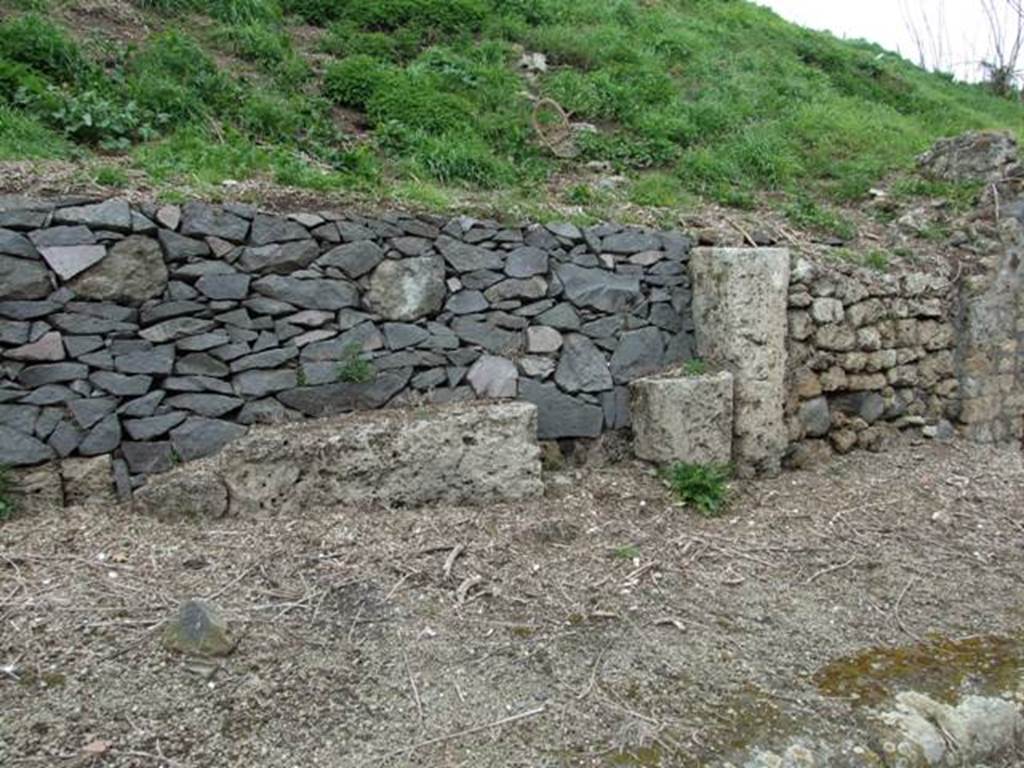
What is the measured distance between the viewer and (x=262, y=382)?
13.6 feet

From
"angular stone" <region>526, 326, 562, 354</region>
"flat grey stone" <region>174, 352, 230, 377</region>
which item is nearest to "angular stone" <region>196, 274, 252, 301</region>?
"flat grey stone" <region>174, 352, 230, 377</region>

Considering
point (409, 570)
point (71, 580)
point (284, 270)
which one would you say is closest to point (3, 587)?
point (71, 580)

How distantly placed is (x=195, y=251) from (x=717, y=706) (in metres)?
3.22

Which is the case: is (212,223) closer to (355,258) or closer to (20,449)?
(355,258)

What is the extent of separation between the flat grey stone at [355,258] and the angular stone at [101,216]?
96 cm

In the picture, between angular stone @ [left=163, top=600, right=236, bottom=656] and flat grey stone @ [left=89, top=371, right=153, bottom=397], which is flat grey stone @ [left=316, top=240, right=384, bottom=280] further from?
angular stone @ [left=163, top=600, right=236, bottom=656]

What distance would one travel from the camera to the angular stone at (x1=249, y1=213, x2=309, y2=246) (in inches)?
165

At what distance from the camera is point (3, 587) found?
10.4 feet

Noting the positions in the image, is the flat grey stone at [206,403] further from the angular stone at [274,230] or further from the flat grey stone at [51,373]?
the angular stone at [274,230]

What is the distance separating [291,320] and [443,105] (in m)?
2.87

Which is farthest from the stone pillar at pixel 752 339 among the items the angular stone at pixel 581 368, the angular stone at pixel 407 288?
the angular stone at pixel 407 288

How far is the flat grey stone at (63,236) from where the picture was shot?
12.5ft

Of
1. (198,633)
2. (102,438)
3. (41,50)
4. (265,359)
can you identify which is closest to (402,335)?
(265,359)

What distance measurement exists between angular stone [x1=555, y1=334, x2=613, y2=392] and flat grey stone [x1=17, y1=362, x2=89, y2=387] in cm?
250
